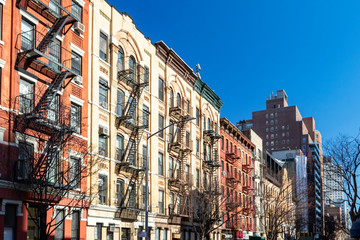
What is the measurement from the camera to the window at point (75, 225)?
30.1 meters

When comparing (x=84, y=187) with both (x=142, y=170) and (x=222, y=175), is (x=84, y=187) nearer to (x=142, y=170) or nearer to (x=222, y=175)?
(x=142, y=170)

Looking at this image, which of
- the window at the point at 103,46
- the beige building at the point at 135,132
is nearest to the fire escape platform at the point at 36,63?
the beige building at the point at 135,132

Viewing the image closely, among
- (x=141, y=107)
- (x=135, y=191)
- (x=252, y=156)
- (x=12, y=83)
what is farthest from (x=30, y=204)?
(x=252, y=156)

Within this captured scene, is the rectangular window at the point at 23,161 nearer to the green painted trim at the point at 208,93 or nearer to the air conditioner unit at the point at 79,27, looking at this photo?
the air conditioner unit at the point at 79,27

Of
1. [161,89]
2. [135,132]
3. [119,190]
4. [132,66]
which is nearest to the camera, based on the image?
[119,190]

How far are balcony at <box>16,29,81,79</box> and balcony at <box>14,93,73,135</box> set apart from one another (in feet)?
5.82

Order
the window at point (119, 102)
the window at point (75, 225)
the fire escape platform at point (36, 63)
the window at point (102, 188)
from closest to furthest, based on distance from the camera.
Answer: the fire escape platform at point (36, 63) < the window at point (75, 225) < the window at point (102, 188) < the window at point (119, 102)

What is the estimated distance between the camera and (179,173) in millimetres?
46562

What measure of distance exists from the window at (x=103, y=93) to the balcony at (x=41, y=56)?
4.46 m

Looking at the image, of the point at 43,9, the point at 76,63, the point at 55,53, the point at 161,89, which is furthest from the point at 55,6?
the point at 161,89

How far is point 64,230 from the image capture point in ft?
95.0

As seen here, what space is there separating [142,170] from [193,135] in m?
13.9

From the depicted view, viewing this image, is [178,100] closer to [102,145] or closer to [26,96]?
[102,145]

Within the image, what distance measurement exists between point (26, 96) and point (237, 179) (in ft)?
150
